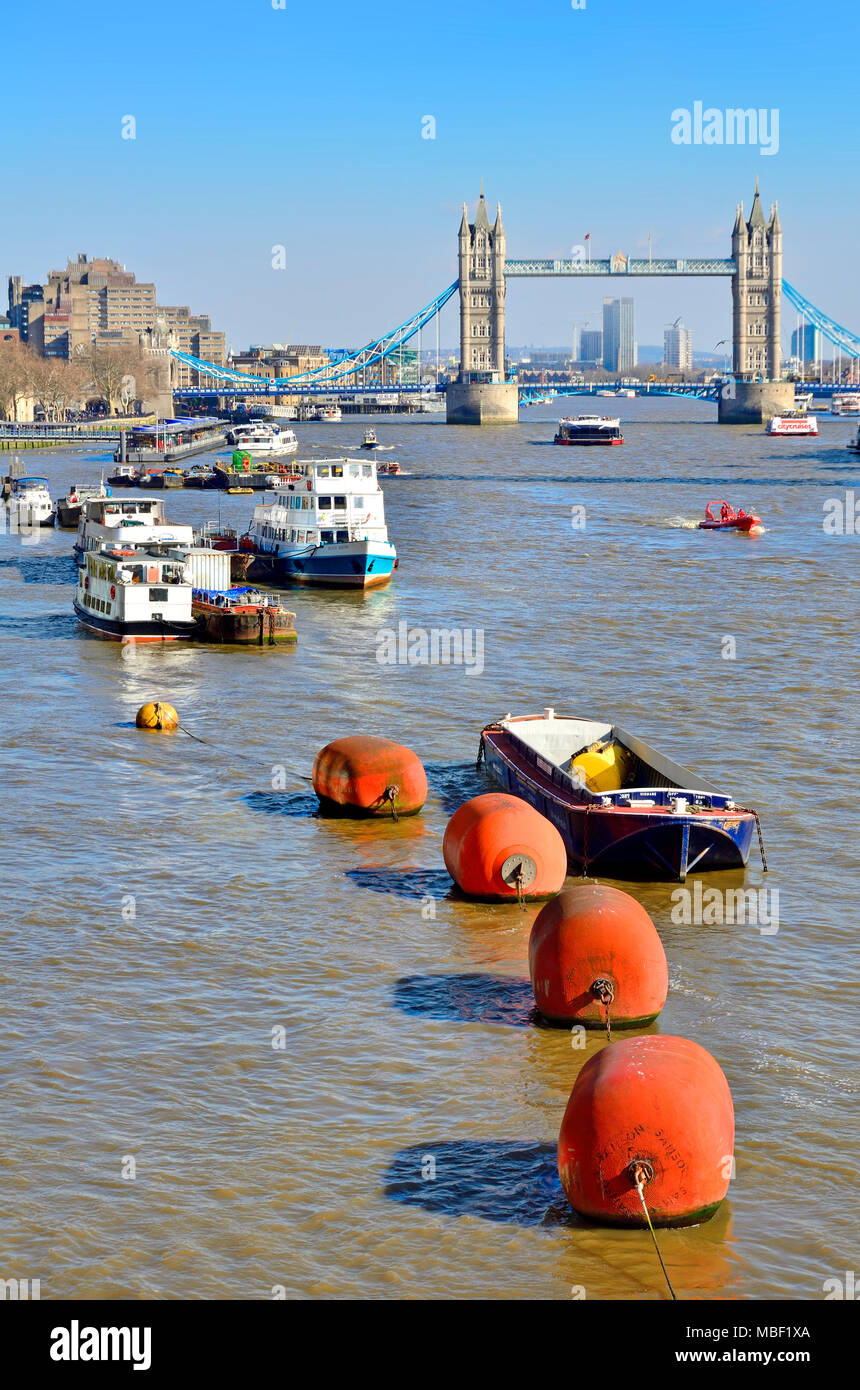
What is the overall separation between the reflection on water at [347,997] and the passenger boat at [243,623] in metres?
1.28

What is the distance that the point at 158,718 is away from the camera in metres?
32.5

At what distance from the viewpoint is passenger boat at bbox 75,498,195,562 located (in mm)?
49906

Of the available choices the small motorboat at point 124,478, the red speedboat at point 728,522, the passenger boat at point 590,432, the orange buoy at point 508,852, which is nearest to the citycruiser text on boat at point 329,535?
the red speedboat at point 728,522

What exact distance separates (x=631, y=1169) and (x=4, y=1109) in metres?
5.94

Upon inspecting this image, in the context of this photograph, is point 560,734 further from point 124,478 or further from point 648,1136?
point 124,478

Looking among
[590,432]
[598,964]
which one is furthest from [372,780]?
[590,432]

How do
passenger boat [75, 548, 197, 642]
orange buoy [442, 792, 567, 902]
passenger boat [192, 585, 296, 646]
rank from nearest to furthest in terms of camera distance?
orange buoy [442, 792, 567, 902]
passenger boat [192, 585, 296, 646]
passenger boat [75, 548, 197, 642]

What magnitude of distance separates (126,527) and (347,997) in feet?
110

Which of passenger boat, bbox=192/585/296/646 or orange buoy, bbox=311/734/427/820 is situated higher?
passenger boat, bbox=192/585/296/646

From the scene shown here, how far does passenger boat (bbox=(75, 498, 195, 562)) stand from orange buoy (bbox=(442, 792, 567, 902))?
28236 millimetres

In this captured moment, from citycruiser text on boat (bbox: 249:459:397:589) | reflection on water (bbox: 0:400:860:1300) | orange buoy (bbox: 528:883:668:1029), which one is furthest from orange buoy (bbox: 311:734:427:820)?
citycruiser text on boat (bbox: 249:459:397:589)

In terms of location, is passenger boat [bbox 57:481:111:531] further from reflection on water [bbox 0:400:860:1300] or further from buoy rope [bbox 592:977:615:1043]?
buoy rope [bbox 592:977:615:1043]

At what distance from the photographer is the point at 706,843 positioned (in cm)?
2255

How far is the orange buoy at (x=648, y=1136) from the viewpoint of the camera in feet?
41.9
